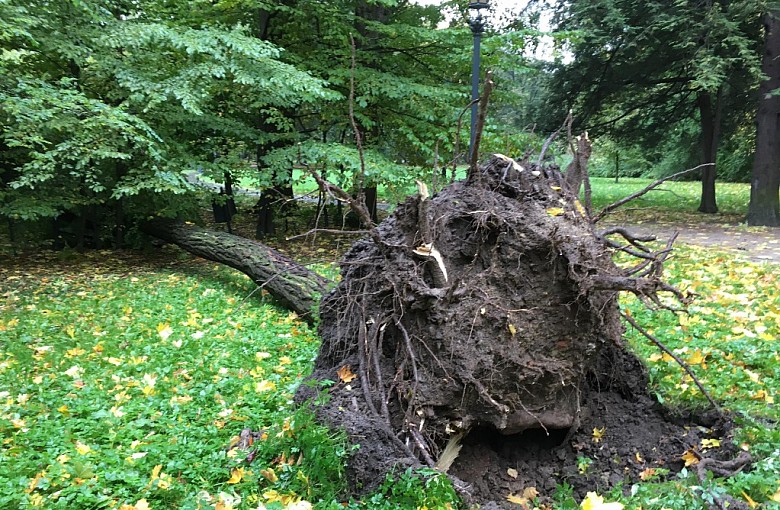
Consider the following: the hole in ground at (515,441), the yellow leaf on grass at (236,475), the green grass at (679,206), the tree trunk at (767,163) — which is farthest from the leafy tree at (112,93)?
the tree trunk at (767,163)

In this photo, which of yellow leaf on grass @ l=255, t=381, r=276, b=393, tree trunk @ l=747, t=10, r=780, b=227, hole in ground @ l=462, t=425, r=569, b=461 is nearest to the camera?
hole in ground @ l=462, t=425, r=569, b=461

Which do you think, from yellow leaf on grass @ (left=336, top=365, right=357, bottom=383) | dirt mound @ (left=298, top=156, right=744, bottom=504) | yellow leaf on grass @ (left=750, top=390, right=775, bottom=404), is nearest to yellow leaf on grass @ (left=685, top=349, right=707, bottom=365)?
yellow leaf on grass @ (left=750, top=390, right=775, bottom=404)

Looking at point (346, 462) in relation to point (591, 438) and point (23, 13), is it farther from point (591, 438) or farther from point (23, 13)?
point (23, 13)

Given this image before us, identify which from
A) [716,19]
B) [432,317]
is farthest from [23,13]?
[716,19]

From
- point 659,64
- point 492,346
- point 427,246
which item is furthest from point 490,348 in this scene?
point 659,64

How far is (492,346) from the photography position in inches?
124

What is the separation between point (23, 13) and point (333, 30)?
4771 millimetres

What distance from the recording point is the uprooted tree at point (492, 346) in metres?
3.07

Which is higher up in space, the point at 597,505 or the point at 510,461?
the point at 597,505

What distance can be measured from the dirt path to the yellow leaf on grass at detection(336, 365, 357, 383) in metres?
6.26

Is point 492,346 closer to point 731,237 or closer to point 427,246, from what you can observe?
point 427,246

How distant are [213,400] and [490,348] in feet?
7.00

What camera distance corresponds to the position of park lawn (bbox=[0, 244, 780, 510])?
2.70 metres

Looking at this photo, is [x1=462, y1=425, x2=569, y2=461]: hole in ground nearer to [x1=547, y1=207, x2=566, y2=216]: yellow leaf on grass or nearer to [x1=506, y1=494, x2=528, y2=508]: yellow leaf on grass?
[x1=506, y1=494, x2=528, y2=508]: yellow leaf on grass
